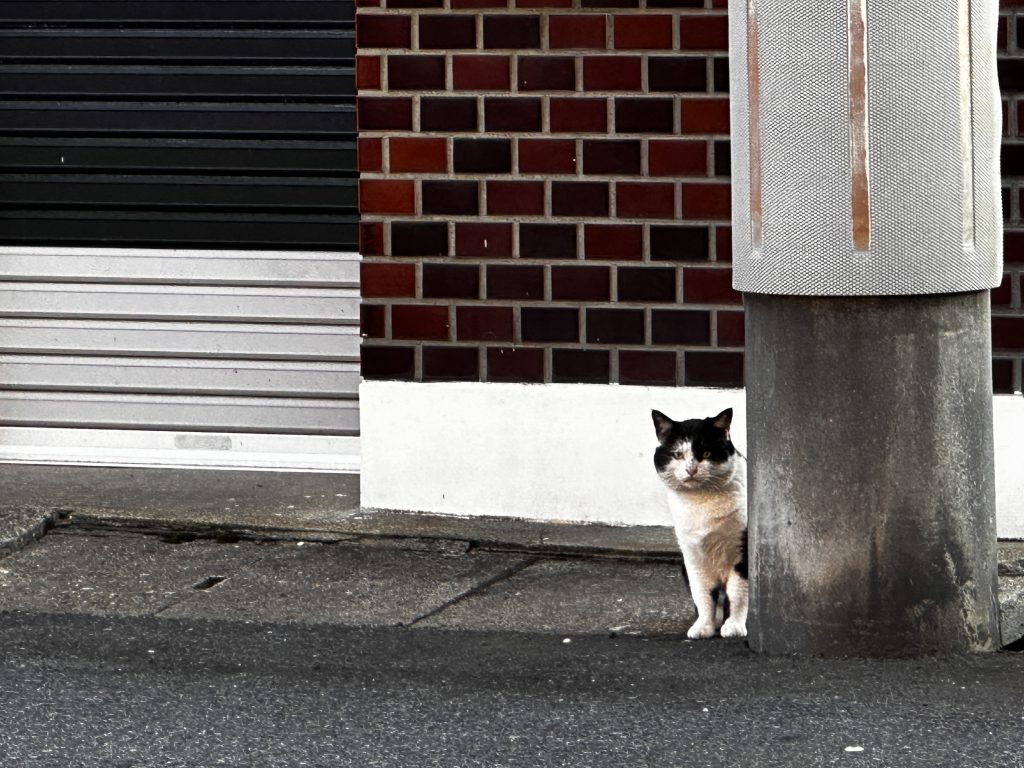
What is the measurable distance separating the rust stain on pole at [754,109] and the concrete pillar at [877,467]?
221 mm

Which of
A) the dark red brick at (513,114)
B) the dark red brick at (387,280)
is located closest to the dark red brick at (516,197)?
the dark red brick at (513,114)

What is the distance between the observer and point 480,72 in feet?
24.9

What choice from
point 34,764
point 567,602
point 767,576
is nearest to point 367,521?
point 567,602

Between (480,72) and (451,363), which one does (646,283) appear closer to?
(451,363)

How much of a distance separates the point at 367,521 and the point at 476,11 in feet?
6.48

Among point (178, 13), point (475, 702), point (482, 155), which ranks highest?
point (178, 13)

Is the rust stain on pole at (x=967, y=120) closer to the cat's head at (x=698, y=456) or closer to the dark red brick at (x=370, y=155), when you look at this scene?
the cat's head at (x=698, y=456)

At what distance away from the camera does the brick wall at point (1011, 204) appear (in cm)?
722

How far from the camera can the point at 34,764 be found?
493 cm

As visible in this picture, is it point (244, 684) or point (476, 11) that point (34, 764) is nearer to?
point (244, 684)

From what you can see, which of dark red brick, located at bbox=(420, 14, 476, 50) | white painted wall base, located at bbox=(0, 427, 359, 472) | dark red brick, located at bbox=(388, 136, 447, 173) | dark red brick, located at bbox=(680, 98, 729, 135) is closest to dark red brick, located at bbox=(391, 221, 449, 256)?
dark red brick, located at bbox=(388, 136, 447, 173)

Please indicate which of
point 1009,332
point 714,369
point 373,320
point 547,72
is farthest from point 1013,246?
point 373,320

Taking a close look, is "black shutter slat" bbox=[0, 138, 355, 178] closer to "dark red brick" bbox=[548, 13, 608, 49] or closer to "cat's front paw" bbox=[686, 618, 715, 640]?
"dark red brick" bbox=[548, 13, 608, 49]

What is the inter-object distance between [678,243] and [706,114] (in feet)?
1.60
